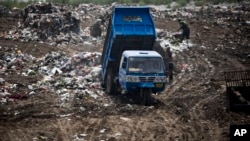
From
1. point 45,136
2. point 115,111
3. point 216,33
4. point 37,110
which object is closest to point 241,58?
point 216,33

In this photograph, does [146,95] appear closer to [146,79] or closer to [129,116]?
[146,79]

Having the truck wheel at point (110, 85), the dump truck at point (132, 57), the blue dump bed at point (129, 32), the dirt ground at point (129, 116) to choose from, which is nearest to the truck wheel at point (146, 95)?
the dump truck at point (132, 57)

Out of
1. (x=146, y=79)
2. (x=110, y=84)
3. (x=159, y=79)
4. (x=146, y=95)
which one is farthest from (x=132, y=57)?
(x=110, y=84)

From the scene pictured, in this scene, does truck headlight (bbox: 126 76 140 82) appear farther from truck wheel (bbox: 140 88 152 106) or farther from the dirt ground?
the dirt ground

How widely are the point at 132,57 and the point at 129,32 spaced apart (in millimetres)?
1611

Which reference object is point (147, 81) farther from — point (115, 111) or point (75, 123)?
point (75, 123)

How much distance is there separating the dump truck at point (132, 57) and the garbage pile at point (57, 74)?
88 cm

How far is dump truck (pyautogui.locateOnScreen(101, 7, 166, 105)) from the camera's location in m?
14.0

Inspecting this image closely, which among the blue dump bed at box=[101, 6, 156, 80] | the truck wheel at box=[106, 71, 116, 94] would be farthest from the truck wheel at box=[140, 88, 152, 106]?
the blue dump bed at box=[101, 6, 156, 80]

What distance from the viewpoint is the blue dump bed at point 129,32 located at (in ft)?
51.5

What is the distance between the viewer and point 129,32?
15.6 m

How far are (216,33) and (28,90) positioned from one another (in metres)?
17.4

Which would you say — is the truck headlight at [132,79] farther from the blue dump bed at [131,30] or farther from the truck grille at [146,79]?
the blue dump bed at [131,30]

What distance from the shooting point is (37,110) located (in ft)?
43.3
